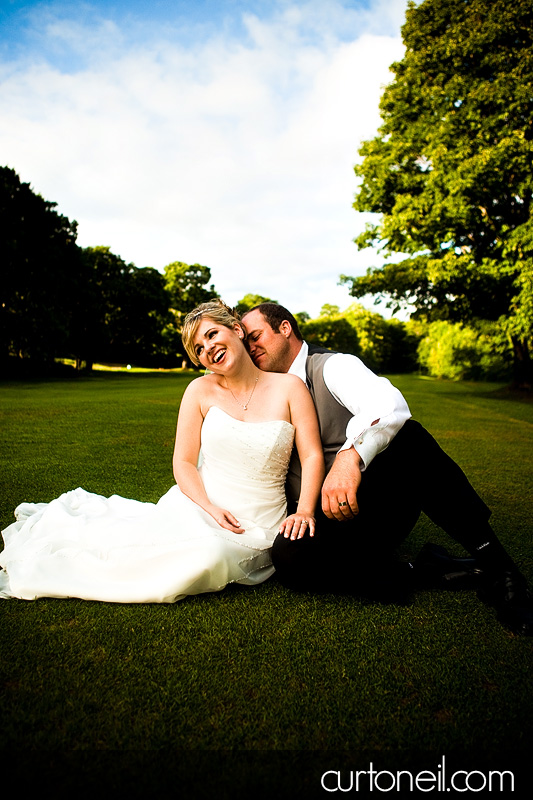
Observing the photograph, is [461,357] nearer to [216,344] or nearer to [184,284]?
[184,284]

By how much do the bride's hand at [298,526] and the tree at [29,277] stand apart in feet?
106

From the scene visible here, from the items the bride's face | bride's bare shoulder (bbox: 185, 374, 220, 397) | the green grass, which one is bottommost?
the green grass

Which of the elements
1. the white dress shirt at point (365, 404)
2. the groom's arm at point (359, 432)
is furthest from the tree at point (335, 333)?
the groom's arm at point (359, 432)

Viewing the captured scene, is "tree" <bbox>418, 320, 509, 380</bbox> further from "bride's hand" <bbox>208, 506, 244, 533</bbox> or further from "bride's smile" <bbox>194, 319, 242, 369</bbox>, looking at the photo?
"bride's hand" <bbox>208, 506, 244, 533</bbox>

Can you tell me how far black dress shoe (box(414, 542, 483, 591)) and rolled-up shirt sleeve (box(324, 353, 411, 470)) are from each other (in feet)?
3.06

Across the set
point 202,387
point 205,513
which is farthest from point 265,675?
point 202,387

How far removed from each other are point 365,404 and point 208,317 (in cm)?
132

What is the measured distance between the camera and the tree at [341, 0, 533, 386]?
18766 millimetres

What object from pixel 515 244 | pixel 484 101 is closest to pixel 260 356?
pixel 515 244

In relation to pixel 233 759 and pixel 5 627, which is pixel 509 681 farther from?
pixel 5 627

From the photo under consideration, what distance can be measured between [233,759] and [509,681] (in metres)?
1.39

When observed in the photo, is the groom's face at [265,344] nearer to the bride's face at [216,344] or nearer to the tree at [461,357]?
the bride's face at [216,344]

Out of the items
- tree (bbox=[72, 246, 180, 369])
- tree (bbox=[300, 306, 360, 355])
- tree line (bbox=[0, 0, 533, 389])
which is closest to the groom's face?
tree line (bbox=[0, 0, 533, 389])

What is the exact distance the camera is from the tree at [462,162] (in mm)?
18766
